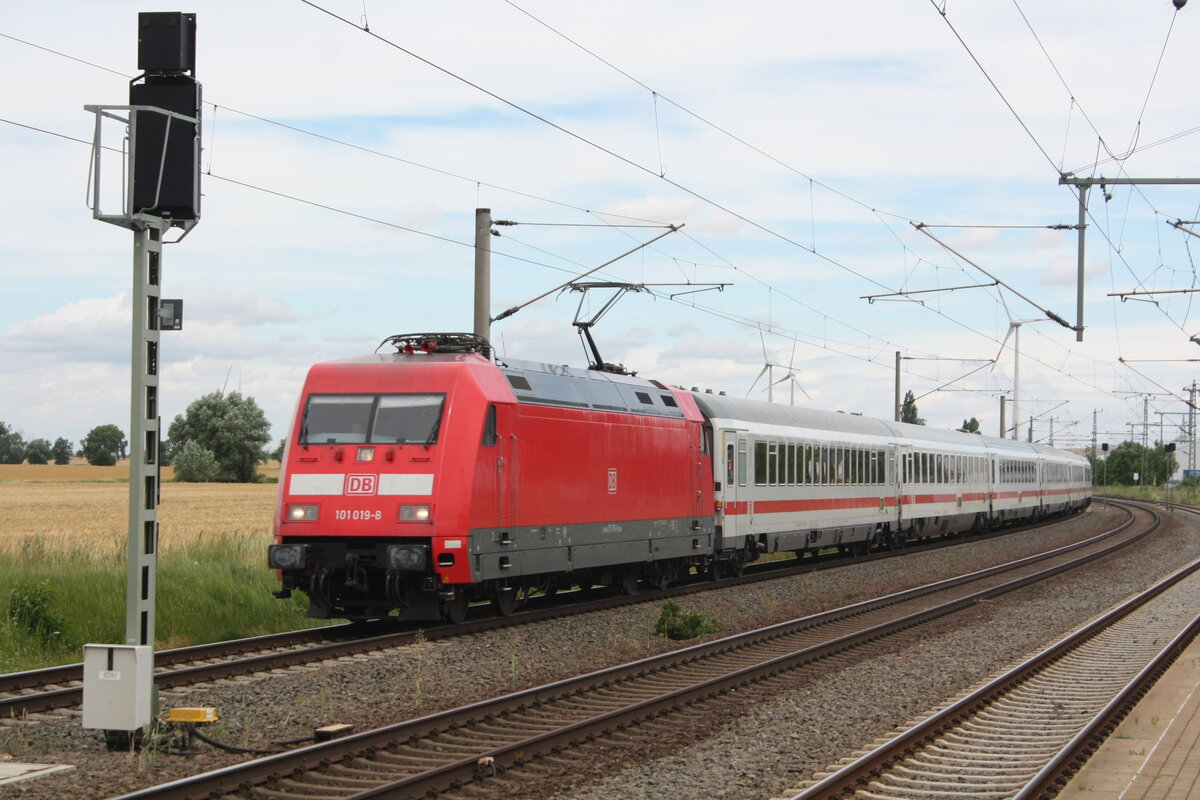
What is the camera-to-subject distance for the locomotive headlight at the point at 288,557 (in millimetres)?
15148

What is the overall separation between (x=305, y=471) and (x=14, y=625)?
3616mm

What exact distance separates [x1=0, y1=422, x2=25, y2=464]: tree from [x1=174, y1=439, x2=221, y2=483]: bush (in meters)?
67.5

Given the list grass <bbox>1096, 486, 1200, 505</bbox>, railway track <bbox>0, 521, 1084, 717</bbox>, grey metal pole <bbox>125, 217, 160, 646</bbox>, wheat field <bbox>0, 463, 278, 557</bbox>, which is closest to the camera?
grey metal pole <bbox>125, 217, 160, 646</bbox>

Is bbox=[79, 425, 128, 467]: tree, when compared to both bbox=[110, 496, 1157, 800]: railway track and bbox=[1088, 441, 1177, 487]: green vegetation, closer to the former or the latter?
bbox=[1088, 441, 1177, 487]: green vegetation

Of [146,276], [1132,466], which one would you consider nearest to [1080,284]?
[146,276]

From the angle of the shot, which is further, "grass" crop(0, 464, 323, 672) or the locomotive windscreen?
the locomotive windscreen

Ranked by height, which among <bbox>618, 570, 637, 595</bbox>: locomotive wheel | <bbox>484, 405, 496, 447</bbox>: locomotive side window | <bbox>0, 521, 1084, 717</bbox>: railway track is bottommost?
<bbox>0, 521, 1084, 717</bbox>: railway track

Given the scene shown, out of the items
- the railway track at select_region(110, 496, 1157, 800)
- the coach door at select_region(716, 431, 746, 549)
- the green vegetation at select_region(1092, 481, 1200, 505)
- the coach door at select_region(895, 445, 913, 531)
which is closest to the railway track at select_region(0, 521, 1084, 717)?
the railway track at select_region(110, 496, 1157, 800)

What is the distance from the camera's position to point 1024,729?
11.1m

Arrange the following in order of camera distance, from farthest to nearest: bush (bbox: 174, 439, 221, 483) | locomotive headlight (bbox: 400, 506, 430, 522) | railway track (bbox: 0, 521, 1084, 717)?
bush (bbox: 174, 439, 221, 483), locomotive headlight (bbox: 400, 506, 430, 522), railway track (bbox: 0, 521, 1084, 717)

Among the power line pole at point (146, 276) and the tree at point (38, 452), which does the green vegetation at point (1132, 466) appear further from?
the power line pole at point (146, 276)

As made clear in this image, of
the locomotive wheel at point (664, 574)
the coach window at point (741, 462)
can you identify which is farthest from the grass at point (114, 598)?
the coach window at point (741, 462)

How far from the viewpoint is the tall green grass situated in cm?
A: 1459

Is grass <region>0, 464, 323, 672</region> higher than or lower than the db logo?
lower
